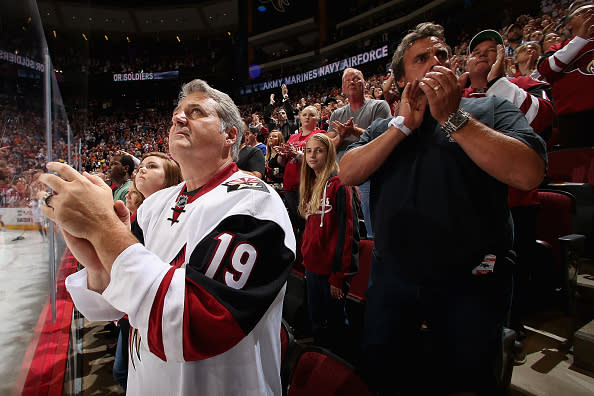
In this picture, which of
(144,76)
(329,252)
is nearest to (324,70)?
(144,76)

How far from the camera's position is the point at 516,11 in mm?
13555

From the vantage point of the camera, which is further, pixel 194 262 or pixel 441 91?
pixel 441 91

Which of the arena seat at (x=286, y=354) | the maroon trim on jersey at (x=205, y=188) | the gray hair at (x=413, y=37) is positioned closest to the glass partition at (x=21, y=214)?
the maroon trim on jersey at (x=205, y=188)

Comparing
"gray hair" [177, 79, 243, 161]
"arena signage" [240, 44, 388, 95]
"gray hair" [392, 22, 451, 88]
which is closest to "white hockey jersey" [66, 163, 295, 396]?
"gray hair" [177, 79, 243, 161]

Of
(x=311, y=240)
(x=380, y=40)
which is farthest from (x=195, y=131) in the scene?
(x=380, y=40)

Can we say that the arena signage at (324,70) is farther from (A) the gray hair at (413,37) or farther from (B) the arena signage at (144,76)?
(A) the gray hair at (413,37)

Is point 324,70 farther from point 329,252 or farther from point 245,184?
point 245,184

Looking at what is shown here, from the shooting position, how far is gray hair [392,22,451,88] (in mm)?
1352

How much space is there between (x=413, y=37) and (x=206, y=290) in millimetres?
1284

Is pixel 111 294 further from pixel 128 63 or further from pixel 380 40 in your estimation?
pixel 128 63

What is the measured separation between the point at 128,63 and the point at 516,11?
89.2ft

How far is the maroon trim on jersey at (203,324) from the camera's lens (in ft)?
2.35

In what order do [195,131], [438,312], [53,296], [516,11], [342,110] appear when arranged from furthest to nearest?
[516,11], [342,110], [53,296], [438,312], [195,131]

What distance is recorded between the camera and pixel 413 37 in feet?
4.50
